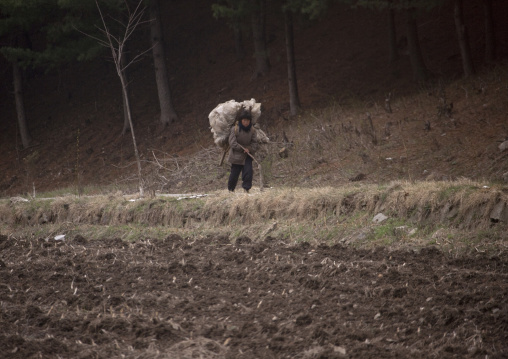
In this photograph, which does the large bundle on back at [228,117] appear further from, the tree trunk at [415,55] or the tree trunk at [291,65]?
the tree trunk at [415,55]

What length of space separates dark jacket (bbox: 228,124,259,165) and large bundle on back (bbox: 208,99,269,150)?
0.46 ft

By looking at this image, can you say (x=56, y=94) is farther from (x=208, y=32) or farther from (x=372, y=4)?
(x=372, y=4)

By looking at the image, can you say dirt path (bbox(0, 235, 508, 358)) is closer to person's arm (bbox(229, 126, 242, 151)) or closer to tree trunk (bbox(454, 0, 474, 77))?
person's arm (bbox(229, 126, 242, 151))

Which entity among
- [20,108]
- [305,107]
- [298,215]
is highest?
[20,108]

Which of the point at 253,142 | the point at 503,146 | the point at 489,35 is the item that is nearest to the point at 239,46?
the point at 489,35

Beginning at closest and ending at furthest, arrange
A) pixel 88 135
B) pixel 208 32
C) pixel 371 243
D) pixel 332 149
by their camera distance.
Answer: pixel 371 243 < pixel 332 149 < pixel 88 135 < pixel 208 32

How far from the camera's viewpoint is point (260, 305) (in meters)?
5.70

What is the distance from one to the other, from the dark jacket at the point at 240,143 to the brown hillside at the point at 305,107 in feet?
9.68

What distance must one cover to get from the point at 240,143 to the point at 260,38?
1205cm

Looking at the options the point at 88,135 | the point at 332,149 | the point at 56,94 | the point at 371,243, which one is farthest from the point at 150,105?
the point at 371,243

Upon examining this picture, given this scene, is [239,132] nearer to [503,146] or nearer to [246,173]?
[246,173]

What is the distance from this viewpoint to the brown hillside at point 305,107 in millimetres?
13742

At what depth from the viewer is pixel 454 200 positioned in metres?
8.27

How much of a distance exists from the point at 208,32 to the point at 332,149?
16.0 m
